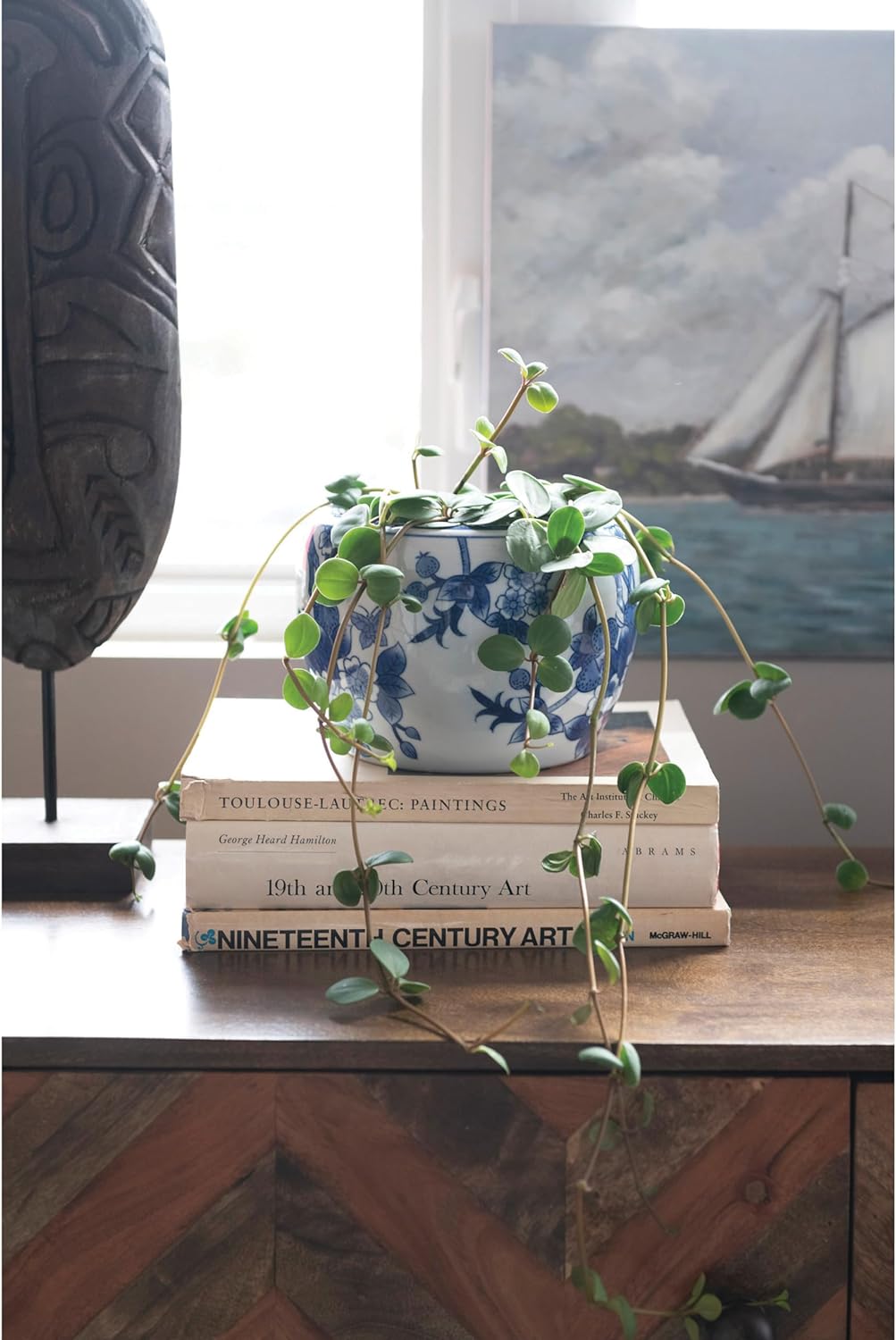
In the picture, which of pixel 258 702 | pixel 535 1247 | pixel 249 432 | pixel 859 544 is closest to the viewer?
pixel 535 1247

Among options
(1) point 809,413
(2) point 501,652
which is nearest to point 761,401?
(1) point 809,413

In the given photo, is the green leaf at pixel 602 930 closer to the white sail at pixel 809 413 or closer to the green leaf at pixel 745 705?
the green leaf at pixel 745 705

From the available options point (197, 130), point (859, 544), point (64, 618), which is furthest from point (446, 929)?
point (197, 130)

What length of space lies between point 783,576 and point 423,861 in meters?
0.52

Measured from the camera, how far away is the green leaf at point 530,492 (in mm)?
784

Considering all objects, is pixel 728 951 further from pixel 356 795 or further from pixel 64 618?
pixel 64 618

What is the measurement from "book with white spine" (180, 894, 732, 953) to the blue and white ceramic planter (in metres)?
0.10

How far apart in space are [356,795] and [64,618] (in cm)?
25

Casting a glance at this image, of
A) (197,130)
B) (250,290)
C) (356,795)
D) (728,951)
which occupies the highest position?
(197,130)

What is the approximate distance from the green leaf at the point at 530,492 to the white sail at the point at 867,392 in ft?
1.56

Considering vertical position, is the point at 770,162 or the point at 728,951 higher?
the point at 770,162

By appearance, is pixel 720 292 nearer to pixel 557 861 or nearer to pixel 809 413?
pixel 809 413

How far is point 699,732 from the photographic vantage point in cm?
121

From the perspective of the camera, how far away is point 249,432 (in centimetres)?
130
